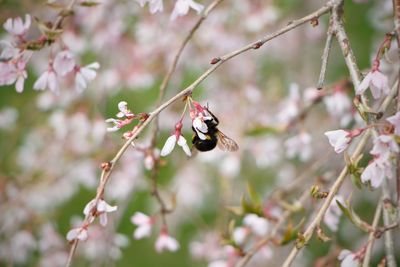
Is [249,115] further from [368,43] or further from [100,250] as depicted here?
[368,43]

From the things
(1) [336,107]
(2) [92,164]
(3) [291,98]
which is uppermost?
(2) [92,164]

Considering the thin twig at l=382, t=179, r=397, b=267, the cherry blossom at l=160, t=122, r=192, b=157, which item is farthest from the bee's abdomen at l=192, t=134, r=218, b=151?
the thin twig at l=382, t=179, r=397, b=267

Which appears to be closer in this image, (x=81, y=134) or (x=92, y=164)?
(x=81, y=134)

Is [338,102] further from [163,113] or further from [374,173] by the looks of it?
[163,113]

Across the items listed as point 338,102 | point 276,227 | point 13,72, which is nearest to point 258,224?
point 276,227

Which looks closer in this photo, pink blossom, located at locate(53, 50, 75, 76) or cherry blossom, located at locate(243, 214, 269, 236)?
pink blossom, located at locate(53, 50, 75, 76)

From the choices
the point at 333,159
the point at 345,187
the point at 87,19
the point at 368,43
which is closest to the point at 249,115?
the point at 333,159

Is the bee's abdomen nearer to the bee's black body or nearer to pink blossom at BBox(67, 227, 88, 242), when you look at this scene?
the bee's black body

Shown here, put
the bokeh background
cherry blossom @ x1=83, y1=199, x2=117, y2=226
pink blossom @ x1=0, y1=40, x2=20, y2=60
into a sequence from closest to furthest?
1. cherry blossom @ x1=83, y1=199, x2=117, y2=226
2. pink blossom @ x1=0, y1=40, x2=20, y2=60
3. the bokeh background
